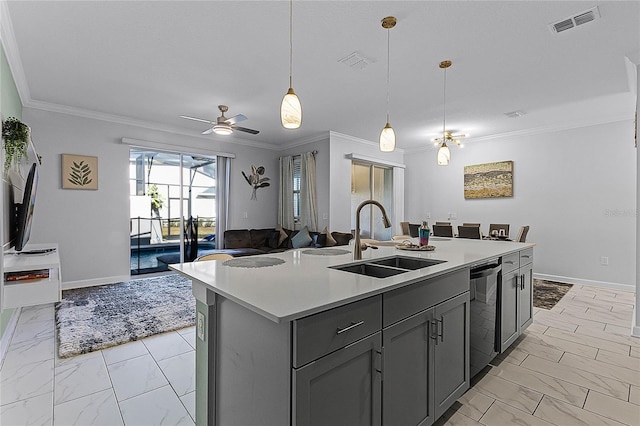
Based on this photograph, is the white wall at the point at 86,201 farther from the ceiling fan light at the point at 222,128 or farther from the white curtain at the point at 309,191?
the white curtain at the point at 309,191

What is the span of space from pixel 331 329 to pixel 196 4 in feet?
7.85

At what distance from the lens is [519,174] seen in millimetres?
5785

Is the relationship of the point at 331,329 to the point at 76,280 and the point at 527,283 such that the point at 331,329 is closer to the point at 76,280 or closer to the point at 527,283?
the point at 527,283

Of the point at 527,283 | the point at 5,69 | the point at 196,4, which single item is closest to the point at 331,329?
the point at 196,4

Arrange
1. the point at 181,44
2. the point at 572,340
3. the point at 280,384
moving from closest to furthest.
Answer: the point at 280,384 → the point at 181,44 → the point at 572,340

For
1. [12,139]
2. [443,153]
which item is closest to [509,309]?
[443,153]

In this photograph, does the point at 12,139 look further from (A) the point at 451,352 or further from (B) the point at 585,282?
(B) the point at 585,282

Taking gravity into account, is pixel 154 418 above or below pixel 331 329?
below

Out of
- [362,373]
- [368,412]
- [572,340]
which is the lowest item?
[572,340]

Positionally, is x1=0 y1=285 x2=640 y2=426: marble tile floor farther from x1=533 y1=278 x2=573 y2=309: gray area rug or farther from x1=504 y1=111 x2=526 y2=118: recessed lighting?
x1=504 y1=111 x2=526 y2=118: recessed lighting

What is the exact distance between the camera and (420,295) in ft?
5.21

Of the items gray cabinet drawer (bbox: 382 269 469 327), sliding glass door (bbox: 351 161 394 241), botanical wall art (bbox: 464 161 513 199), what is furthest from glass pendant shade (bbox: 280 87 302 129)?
botanical wall art (bbox: 464 161 513 199)

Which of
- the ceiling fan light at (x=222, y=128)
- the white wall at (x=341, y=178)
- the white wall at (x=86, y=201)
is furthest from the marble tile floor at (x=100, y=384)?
the white wall at (x=341, y=178)

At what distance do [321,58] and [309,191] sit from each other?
3319 millimetres
